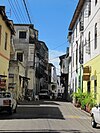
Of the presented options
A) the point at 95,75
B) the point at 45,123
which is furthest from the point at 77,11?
the point at 45,123

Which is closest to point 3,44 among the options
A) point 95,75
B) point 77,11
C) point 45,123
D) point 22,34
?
point 95,75

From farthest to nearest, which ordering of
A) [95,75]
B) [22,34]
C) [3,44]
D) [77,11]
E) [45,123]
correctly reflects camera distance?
[22,34]
[77,11]
[3,44]
[95,75]
[45,123]

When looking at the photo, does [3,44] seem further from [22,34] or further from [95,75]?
[22,34]

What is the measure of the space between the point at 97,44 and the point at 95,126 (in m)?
10.9

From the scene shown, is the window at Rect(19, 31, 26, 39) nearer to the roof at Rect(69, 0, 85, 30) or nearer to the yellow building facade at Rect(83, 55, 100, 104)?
the roof at Rect(69, 0, 85, 30)

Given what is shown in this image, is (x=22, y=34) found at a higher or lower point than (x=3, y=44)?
higher

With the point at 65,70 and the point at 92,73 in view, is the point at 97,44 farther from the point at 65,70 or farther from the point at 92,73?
the point at 65,70

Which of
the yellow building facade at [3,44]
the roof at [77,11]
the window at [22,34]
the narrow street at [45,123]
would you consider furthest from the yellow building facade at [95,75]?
the window at [22,34]

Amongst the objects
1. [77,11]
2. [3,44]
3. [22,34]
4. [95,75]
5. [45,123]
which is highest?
[22,34]

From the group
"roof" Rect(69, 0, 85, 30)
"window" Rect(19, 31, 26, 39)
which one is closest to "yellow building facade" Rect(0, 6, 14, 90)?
"roof" Rect(69, 0, 85, 30)

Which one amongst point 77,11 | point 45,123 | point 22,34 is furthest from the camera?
point 22,34

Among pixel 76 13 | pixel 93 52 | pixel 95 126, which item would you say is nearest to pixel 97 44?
pixel 93 52

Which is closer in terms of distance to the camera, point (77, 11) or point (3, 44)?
point (3, 44)

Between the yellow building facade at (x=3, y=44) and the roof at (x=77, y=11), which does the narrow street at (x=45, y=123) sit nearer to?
the yellow building facade at (x=3, y=44)
